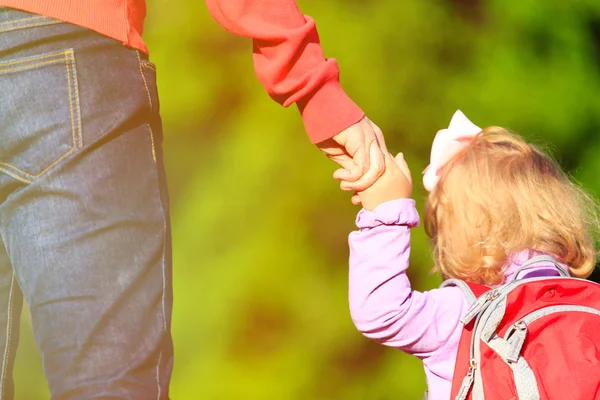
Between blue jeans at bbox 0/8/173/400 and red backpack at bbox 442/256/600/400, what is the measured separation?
38 cm

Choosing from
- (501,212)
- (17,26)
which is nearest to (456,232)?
(501,212)

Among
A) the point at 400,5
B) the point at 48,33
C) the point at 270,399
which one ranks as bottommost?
the point at 270,399

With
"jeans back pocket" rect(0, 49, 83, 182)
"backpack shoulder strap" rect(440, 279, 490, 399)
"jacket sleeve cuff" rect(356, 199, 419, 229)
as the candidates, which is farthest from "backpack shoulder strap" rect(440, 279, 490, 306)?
"jeans back pocket" rect(0, 49, 83, 182)

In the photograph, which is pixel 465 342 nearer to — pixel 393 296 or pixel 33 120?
pixel 393 296

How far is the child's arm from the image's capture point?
1122mm

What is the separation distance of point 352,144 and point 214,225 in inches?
30.4

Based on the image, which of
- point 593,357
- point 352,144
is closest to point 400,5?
point 352,144

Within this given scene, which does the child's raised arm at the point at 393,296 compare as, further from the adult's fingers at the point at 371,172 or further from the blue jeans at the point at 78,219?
the blue jeans at the point at 78,219

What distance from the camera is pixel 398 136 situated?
80.0 inches

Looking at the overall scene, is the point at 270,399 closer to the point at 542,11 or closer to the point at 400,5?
the point at 400,5

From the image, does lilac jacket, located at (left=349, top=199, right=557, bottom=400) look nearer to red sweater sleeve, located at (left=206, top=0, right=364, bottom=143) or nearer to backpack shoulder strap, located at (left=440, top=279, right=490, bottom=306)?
backpack shoulder strap, located at (left=440, top=279, right=490, bottom=306)

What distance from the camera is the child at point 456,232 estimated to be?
113cm

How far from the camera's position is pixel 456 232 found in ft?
4.07

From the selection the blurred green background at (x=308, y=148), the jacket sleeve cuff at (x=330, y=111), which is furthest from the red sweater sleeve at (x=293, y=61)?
the blurred green background at (x=308, y=148)
